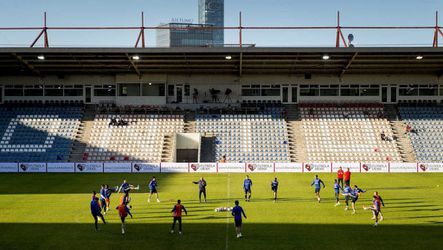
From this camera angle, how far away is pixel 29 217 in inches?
1112

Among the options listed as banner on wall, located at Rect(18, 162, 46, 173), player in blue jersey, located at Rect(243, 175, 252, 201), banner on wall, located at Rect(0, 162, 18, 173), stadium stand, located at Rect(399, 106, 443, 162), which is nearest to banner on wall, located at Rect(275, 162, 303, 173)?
stadium stand, located at Rect(399, 106, 443, 162)

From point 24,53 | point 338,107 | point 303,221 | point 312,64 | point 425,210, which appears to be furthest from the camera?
point 338,107

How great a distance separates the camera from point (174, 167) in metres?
51.5

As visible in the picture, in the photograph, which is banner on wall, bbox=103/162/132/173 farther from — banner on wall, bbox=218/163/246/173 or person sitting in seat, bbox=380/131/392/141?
person sitting in seat, bbox=380/131/392/141

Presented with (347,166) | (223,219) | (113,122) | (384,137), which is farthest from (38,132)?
(223,219)

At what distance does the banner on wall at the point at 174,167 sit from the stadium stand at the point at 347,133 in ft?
48.2

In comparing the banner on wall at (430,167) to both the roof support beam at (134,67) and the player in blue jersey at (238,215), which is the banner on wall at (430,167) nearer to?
the roof support beam at (134,67)

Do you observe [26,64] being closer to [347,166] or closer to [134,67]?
[134,67]

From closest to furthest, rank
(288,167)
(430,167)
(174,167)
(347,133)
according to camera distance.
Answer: (430,167), (288,167), (174,167), (347,133)

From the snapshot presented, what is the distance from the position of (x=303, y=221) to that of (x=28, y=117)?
158 ft

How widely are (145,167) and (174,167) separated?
284 cm

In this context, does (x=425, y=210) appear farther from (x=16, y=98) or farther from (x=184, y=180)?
(x=16, y=98)
